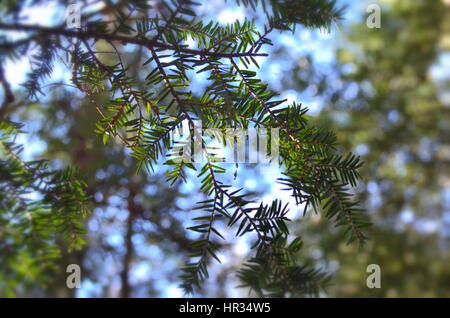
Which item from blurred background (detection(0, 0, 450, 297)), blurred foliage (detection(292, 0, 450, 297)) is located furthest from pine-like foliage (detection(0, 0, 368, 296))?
blurred foliage (detection(292, 0, 450, 297))

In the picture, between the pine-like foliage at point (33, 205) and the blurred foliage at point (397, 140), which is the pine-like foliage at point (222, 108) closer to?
the pine-like foliage at point (33, 205)

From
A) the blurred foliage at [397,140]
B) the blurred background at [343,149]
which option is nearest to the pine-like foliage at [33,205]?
the blurred background at [343,149]

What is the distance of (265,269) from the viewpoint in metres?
0.34

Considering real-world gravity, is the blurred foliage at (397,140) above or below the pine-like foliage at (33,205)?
above

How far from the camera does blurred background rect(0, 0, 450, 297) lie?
64 cm

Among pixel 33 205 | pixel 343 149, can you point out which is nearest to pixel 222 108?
pixel 33 205

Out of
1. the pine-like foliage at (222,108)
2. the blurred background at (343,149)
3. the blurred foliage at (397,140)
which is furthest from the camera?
the blurred foliage at (397,140)

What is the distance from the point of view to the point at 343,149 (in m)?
0.69

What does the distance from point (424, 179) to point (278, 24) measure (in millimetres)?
1196

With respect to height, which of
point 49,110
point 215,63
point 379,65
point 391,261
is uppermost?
point 379,65

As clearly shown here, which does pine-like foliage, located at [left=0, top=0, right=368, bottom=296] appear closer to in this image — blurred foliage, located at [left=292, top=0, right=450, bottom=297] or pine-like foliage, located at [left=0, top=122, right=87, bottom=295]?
pine-like foliage, located at [left=0, top=122, right=87, bottom=295]

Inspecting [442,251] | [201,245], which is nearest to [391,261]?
[442,251]

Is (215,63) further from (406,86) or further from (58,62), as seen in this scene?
(406,86)

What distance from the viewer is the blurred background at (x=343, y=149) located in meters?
0.64
